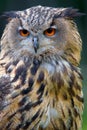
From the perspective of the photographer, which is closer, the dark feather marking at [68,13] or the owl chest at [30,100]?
the owl chest at [30,100]

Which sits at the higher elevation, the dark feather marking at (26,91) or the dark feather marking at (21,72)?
the dark feather marking at (21,72)

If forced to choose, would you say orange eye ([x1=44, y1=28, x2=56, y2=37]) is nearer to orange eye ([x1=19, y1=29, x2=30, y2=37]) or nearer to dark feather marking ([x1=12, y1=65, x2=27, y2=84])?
orange eye ([x1=19, y1=29, x2=30, y2=37])

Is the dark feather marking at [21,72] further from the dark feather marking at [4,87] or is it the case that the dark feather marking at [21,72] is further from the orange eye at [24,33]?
the orange eye at [24,33]

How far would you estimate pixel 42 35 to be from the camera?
214 inches

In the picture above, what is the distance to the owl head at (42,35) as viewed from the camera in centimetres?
541

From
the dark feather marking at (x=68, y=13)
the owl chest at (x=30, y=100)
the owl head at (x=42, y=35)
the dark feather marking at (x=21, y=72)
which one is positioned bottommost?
the owl chest at (x=30, y=100)

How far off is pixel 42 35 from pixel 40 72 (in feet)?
0.79

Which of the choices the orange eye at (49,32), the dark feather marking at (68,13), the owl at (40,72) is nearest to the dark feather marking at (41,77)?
the owl at (40,72)

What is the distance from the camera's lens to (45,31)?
5.44 meters

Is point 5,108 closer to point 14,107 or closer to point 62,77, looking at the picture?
point 14,107

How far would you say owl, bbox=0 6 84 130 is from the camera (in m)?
5.39

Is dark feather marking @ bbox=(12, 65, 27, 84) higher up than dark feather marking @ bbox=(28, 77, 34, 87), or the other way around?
dark feather marking @ bbox=(12, 65, 27, 84)

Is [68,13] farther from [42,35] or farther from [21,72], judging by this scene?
[21,72]

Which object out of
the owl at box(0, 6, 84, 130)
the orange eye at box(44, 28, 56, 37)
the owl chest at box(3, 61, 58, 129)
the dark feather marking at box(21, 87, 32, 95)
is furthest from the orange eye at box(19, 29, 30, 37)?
the dark feather marking at box(21, 87, 32, 95)
